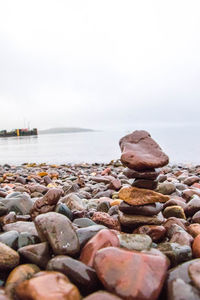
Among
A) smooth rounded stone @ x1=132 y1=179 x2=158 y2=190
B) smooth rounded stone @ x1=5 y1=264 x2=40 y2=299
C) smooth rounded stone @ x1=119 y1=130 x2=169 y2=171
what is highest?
smooth rounded stone @ x1=119 y1=130 x2=169 y2=171

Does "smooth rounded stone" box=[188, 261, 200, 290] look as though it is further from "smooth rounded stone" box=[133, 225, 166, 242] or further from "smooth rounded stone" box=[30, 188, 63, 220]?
"smooth rounded stone" box=[30, 188, 63, 220]

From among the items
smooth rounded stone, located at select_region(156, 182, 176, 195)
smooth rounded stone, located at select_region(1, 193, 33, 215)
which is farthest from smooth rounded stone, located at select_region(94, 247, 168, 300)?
smooth rounded stone, located at select_region(156, 182, 176, 195)

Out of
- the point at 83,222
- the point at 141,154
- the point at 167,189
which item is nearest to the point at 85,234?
the point at 83,222

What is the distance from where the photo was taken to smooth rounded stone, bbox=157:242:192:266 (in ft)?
7.26

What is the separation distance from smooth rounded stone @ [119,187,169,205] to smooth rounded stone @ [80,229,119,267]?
759mm

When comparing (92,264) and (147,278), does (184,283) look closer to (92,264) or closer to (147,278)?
(147,278)

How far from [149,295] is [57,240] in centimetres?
85

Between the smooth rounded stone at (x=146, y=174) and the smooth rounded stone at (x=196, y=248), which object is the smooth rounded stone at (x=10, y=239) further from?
the smooth rounded stone at (x=196, y=248)

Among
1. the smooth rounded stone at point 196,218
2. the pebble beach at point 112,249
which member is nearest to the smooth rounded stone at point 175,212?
the pebble beach at point 112,249

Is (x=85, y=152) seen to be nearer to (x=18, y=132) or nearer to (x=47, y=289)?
(x=47, y=289)

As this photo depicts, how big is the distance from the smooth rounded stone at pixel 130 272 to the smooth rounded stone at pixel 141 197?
1074mm

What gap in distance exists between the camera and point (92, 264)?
2020 millimetres

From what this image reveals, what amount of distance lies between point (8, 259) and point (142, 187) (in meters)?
1.63

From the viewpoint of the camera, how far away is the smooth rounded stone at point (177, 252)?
2.21 m
